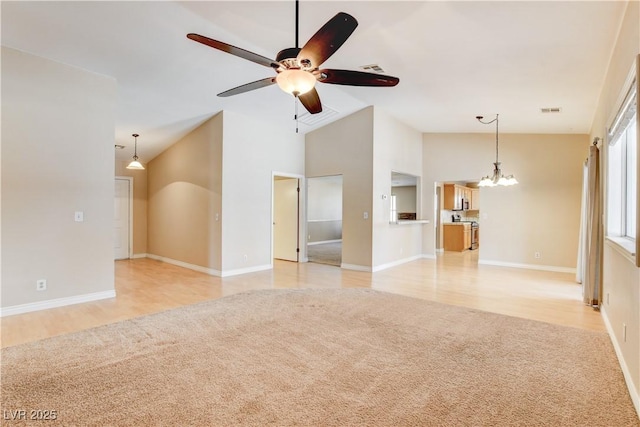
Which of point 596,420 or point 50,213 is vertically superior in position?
point 50,213

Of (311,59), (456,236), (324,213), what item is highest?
(311,59)

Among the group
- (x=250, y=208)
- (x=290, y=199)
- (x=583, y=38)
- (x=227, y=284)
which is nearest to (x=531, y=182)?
(x=583, y=38)

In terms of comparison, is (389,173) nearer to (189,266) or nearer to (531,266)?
→ (531,266)

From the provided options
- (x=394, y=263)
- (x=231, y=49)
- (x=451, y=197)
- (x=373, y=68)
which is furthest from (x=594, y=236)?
(x=451, y=197)

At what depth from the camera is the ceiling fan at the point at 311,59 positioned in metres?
2.07

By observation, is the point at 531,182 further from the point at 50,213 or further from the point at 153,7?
Answer: the point at 50,213

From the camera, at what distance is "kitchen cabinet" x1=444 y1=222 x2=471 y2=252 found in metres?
9.84

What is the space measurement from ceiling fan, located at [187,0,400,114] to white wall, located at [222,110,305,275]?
11.1 feet

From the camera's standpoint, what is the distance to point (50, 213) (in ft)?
13.3

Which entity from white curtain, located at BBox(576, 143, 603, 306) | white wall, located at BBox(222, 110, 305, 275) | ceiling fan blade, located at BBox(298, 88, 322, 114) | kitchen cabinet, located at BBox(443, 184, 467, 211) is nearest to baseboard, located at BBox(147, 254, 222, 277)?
white wall, located at BBox(222, 110, 305, 275)

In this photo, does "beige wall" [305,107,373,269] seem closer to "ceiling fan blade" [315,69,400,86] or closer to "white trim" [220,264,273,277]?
"white trim" [220,264,273,277]

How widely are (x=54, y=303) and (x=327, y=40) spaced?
14.8 ft

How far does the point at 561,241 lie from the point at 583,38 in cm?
504

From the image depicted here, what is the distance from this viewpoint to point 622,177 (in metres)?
3.47
